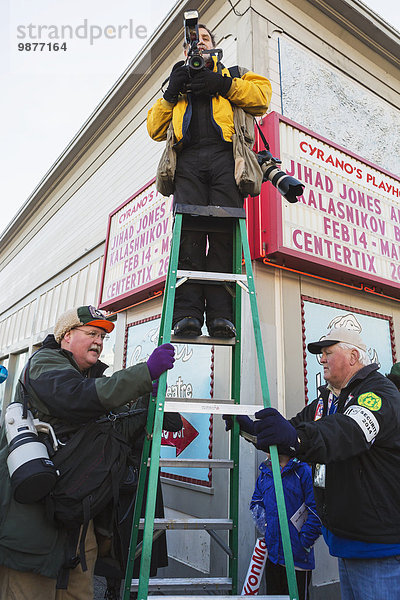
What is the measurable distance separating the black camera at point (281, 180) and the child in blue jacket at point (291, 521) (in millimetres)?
1895

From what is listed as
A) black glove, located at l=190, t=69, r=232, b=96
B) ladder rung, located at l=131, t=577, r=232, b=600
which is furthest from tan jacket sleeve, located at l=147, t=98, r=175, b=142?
ladder rung, located at l=131, t=577, r=232, b=600

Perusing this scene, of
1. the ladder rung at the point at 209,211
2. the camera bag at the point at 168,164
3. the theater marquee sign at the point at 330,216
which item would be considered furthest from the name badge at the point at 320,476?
the theater marquee sign at the point at 330,216

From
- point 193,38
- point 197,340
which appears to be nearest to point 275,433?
point 197,340

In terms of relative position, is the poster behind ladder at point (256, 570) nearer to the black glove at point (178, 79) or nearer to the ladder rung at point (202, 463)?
the ladder rung at point (202, 463)

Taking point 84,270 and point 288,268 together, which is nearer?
point 288,268

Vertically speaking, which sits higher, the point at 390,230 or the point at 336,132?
the point at 336,132

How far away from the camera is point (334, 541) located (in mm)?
2281

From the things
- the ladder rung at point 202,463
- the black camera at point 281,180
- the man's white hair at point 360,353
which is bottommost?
the ladder rung at point 202,463

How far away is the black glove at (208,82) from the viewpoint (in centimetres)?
272

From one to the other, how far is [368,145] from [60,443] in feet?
20.9

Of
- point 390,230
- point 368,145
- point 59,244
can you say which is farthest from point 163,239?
point 59,244

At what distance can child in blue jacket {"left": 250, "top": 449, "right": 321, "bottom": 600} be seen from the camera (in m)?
3.05

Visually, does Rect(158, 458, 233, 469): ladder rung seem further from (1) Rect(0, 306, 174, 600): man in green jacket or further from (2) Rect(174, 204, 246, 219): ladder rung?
(2) Rect(174, 204, 246, 219): ladder rung

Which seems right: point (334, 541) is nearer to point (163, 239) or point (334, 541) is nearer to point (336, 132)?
point (163, 239)
